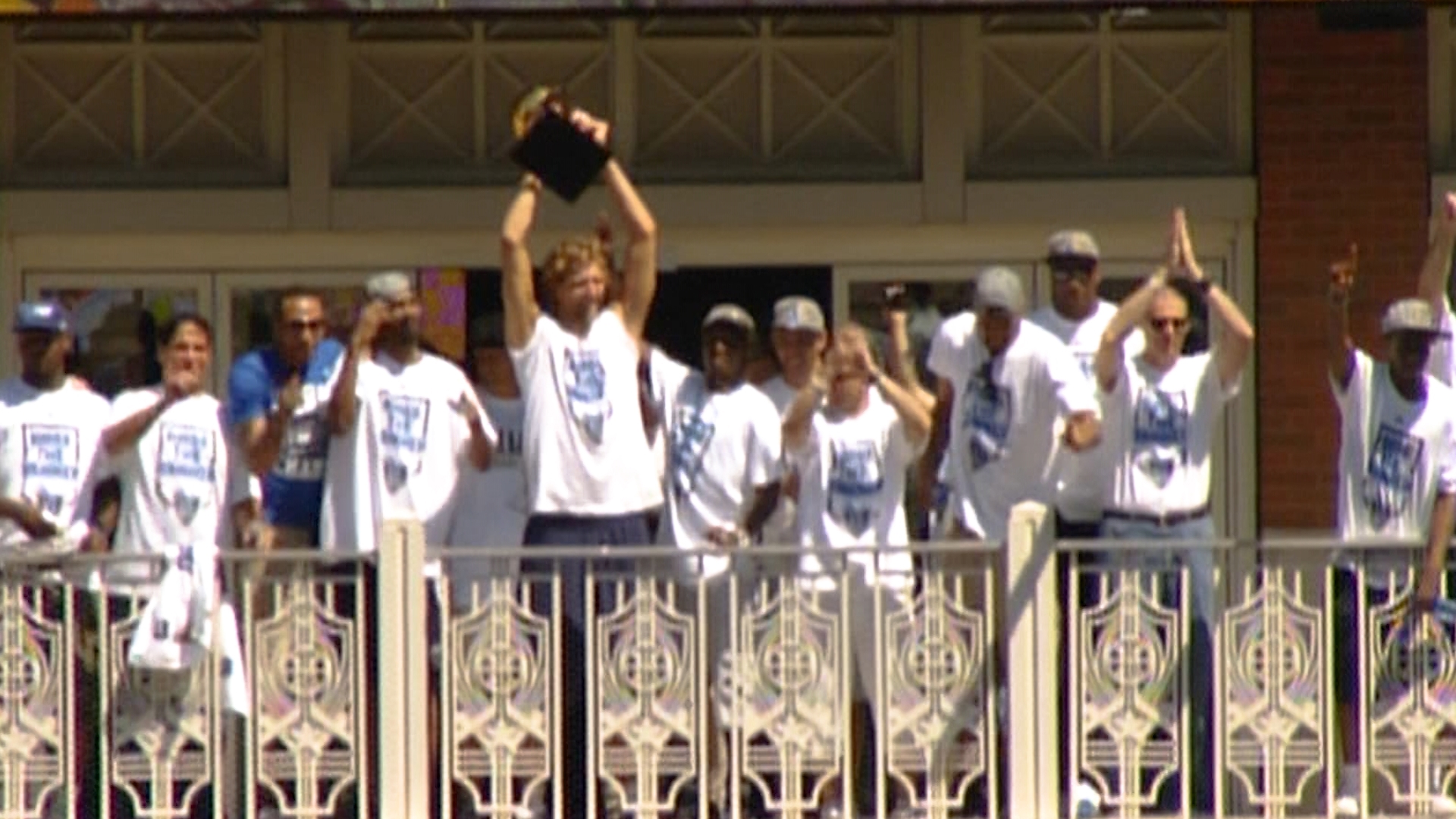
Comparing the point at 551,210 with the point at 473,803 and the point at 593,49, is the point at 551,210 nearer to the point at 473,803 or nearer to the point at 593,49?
the point at 593,49

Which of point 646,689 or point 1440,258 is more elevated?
point 1440,258

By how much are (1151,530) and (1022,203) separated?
3.43 meters

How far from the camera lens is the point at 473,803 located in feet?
47.0

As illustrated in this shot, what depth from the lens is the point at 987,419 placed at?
14734mm

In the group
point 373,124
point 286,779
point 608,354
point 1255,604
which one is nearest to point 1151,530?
point 1255,604

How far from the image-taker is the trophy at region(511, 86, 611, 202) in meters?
14.6

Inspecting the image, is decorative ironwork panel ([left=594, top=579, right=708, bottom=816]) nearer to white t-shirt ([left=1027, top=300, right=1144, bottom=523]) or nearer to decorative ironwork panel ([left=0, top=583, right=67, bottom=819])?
white t-shirt ([left=1027, top=300, right=1144, bottom=523])

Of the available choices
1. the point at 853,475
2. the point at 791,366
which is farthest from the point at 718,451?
the point at 791,366

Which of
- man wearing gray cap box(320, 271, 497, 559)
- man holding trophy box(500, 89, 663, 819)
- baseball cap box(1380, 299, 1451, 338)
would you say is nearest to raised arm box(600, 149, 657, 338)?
man holding trophy box(500, 89, 663, 819)

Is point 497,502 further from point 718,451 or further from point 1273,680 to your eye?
point 1273,680

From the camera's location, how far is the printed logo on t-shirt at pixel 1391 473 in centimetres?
1457

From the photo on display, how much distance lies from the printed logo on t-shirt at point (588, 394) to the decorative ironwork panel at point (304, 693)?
1080mm

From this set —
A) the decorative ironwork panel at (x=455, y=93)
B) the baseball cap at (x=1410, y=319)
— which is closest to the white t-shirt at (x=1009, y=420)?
the baseball cap at (x=1410, y=319)

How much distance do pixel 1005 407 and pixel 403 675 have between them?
243cm
